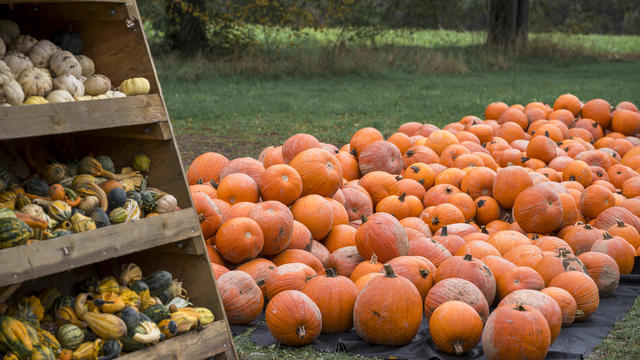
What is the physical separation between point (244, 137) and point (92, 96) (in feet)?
23.6

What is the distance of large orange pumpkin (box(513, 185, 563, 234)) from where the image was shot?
4969mm

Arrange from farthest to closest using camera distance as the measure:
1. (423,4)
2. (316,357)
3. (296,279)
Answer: (423,4), (296,279), (316,357)

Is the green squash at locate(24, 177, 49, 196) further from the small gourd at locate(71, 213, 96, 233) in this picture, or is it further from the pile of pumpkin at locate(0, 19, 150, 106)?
the pile of pumpkin at locate(0, 19, 150, 106)

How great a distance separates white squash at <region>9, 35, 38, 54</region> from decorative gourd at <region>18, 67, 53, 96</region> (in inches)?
8.4

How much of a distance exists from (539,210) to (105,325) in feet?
11.1

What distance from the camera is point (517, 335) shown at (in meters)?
3.40

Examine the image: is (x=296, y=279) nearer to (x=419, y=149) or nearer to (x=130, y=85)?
(x=130, y=85)

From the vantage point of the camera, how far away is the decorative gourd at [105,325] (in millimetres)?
2875

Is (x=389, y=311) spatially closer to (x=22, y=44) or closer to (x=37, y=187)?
(x=37, y=187)

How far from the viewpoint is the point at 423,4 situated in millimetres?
25016

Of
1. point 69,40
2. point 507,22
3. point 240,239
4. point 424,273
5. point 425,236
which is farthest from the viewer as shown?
point 507,22

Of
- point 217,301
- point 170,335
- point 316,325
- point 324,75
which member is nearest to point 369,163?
point 316,325

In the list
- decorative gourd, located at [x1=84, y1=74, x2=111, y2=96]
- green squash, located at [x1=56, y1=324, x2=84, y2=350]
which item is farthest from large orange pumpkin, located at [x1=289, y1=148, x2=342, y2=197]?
green squash, located at [x1=56, y1=324, x2=84, y2=350]

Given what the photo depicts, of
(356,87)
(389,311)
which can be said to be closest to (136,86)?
(389,311)
